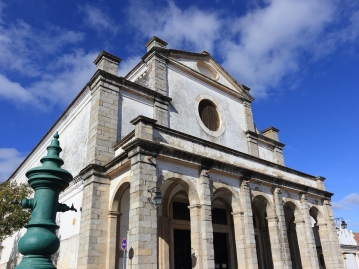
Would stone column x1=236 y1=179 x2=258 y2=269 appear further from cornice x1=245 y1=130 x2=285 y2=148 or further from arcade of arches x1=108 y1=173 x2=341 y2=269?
cornice x1=245 y1=130 x2=285 y2=148

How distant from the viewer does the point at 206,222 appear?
10.3 metres

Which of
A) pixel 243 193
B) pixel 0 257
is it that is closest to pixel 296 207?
pixel 243 193

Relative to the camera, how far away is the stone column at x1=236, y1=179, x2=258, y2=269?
1109cm

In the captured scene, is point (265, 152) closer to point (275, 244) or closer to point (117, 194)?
point (275, 244)

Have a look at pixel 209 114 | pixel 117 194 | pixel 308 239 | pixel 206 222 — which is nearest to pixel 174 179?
pixel 206 222

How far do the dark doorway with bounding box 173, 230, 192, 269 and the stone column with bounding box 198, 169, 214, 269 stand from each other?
9.31 feet

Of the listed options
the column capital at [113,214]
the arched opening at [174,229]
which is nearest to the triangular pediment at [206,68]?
the arched opening at [174,229]

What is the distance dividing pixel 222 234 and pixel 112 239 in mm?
5831

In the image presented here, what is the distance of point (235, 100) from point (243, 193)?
7496 mm

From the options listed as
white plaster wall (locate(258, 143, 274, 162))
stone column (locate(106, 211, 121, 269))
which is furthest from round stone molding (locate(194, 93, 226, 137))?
stone column (locate(106, 211, 121, 269))

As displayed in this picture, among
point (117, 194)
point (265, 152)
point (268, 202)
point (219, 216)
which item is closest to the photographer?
point (117, 194)

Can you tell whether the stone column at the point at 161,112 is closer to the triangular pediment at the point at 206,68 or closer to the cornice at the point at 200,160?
the triangular pediment at the point at 206,68

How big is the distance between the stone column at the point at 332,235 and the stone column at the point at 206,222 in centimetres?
828

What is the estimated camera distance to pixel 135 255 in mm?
8602
